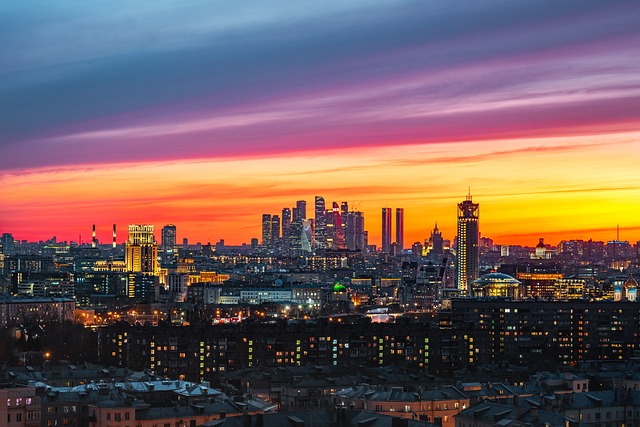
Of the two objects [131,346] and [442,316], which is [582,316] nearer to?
[442,316]

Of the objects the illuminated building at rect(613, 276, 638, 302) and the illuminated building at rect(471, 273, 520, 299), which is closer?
the illuminated building at rect(613, 276, 638, 302)

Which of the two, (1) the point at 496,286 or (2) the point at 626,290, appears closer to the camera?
(1) the point at 496,286

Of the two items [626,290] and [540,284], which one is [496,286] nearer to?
[626,290]

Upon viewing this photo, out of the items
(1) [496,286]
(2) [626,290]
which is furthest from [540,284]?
(1) [496,286]

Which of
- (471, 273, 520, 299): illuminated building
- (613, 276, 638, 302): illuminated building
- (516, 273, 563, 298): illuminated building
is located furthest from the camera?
(516, 273, 563, 298): illuminated building

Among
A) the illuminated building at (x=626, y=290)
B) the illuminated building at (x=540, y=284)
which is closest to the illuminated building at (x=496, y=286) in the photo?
the illuminated building at (x=626, y=290)

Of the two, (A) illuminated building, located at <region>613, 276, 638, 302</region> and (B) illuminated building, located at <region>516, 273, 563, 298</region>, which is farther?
(B) illuminated building, located at <region>516, 273, 563, 298</region>

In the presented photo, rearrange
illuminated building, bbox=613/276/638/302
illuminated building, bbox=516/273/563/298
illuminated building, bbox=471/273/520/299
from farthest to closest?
illuminated building, bbox=516/273/563/298 < illuminated building, bbox=471/273/520/299 < illuminated building, bbox=613/276/638/302

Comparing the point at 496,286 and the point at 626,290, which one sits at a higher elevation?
the point at 496,286

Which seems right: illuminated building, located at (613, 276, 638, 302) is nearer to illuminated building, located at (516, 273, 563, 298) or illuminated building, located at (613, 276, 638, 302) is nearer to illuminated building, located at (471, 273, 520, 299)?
illuminated building, located at (471, 273, 520, 299)

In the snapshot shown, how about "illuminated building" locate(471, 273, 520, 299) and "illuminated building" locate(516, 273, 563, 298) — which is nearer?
"illuminated building" locate(471, 273, 520, 299)

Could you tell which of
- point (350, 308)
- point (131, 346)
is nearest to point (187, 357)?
point (131, 346)

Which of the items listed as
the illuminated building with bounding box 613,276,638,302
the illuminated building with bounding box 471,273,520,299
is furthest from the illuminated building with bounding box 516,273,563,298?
the illuminated building with bounding box 471,273,520,299
